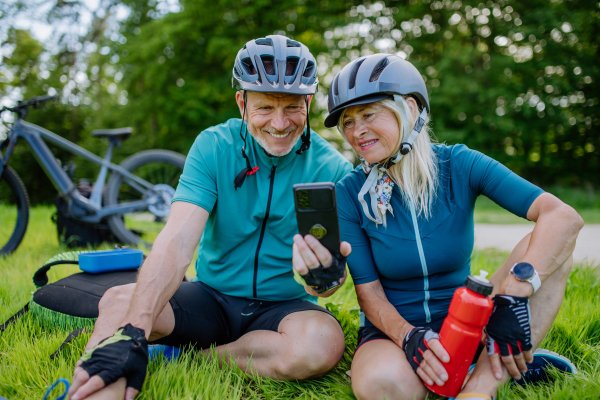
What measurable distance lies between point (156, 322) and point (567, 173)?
21300mm

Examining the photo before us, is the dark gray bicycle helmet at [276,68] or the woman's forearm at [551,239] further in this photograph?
the dark gray bicycle helmet at [276,68]

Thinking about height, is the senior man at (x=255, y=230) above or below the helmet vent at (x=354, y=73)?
below

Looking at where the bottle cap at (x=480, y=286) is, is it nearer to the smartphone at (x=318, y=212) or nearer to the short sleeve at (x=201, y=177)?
the smartphone at (x=318, y=212)

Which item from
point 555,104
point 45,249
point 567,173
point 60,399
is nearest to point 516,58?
point 555,104

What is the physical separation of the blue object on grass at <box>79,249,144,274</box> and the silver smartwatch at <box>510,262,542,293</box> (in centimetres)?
234

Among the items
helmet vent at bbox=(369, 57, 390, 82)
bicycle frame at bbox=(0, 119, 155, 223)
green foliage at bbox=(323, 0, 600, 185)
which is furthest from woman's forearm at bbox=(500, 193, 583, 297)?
green foliage at bbox=(323, 0, 600, 185)

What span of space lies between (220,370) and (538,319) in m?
1.50

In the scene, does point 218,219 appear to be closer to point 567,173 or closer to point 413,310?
point 413,310

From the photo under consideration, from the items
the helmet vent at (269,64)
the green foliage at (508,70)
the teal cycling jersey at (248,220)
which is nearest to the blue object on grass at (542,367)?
the teal cycling jersey at (248,220)

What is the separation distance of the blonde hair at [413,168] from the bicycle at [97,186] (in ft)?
11.8

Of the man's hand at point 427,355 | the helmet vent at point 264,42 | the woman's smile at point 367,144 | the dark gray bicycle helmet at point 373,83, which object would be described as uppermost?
the helmet vent at point 264,42

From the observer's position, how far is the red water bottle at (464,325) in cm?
158

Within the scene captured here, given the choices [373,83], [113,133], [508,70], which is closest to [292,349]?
[373,83]

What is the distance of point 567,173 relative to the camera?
61.9 feet
